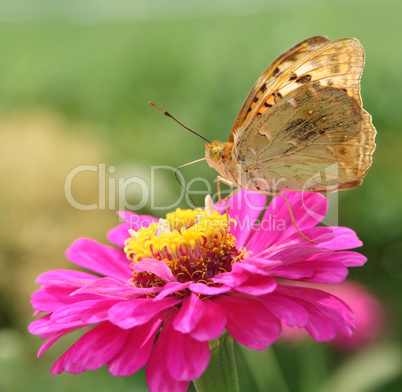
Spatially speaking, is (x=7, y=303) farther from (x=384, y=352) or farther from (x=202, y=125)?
(x=384, y=352)

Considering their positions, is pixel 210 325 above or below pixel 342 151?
below

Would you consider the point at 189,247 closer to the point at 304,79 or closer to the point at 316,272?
the point at 316,272

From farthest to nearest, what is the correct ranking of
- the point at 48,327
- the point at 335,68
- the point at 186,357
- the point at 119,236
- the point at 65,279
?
the point at 119,236, the point at 335,68, the point at 65,279, the point at 48,327, the point at 186,357

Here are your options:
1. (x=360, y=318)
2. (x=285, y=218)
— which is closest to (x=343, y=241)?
(x=285, y=218)

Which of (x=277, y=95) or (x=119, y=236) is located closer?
(x=277, y=95)

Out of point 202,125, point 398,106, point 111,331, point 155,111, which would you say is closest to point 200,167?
point 202,125

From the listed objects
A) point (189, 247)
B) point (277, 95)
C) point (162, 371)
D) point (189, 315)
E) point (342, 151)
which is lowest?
point (162, 371)

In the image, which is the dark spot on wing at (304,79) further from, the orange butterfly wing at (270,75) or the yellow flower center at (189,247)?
the yellow flower center at (189,247)

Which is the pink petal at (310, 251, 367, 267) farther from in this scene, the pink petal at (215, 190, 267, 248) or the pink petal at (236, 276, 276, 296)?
the pink petal at (215, 190, 267, 248)
